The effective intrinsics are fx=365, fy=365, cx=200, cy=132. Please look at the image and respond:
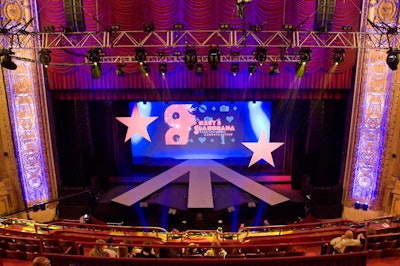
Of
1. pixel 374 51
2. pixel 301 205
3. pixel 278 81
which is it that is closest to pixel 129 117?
pixel 278 81

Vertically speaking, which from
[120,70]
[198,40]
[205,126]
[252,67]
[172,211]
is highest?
[198,40]

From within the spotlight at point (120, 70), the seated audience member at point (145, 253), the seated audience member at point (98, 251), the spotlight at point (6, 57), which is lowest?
the seated audience member at point (145, 253)

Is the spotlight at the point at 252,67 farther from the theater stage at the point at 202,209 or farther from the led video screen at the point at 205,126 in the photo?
the theater stage at the point at 202,209

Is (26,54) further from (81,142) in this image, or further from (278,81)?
(278,81)

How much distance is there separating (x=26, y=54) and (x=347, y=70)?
11058 millimetres

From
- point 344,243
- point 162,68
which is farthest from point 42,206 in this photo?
point 344,243

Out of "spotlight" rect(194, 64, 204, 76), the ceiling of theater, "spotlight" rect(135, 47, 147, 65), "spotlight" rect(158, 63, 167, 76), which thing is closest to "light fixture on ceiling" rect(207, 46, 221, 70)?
the ceiling of theater

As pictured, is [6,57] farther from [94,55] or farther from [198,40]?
[198,40]

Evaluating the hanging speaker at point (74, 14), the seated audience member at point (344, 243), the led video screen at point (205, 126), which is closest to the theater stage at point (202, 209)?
the led video screen at point (205, 126)

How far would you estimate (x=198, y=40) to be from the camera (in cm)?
1184

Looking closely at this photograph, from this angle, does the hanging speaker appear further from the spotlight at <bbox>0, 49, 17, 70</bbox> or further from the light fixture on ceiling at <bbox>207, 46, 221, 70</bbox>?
the light fixture on ceiling at <bbox>207, 46, 221, 70</bbox>

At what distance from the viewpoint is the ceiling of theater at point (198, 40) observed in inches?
459

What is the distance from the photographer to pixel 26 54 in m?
12.5

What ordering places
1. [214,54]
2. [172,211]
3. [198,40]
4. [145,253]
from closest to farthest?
[145,253] < [214,54] < [198,40] < [172,211]
